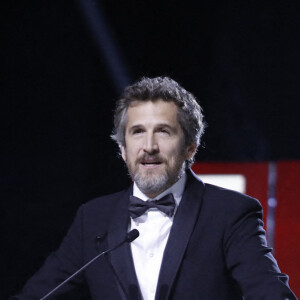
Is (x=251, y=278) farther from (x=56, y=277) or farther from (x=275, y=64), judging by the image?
(x=275, y=64)

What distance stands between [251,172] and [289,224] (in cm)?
36

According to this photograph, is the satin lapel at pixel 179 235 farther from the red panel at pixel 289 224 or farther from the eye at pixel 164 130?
the red panel at pixel 289 224

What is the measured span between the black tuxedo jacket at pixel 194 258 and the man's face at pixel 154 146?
0.30ft

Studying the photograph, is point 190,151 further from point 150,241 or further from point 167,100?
point 150,241

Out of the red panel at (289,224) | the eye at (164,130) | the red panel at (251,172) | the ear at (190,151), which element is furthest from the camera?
the red panel at (251,172)

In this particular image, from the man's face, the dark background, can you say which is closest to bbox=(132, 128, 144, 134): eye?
the man's face

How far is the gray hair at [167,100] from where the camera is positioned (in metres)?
1.84

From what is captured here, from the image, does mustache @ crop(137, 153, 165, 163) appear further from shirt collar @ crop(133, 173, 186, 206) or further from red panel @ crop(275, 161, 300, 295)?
red panel @ crop(275, 161, 300, 295)

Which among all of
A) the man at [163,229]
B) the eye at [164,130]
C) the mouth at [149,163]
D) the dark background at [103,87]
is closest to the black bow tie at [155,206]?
the man at [163,229]

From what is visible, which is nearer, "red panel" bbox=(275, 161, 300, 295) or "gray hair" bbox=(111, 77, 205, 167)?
"gray hair" bbox=(111, 77, 205, 167)

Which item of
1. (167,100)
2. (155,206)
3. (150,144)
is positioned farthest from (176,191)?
(167,100)

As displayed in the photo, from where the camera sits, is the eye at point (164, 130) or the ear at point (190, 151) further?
the ear at point (190, 151)

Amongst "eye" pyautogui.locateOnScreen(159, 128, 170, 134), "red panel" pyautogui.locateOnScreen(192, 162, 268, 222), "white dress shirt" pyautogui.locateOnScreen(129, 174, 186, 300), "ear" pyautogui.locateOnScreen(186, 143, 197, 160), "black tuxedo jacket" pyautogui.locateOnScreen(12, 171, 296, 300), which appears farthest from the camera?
"red panel" pyautogui.locateOnScreen(192, 162, 268, 222)

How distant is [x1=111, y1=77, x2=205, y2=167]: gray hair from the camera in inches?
72.4
